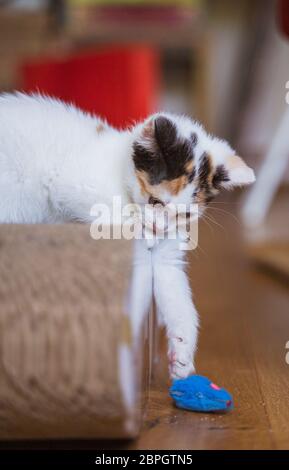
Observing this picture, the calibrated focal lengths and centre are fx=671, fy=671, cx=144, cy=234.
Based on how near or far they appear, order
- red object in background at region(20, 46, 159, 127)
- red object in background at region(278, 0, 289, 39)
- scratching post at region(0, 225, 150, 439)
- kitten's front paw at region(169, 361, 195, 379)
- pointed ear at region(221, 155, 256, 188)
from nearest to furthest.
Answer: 1. scratching post at region(0, 225, 150, 439)
2. kitten's front paw at region(169, 361, 195, 379)
3. pointed ear at region(221, 155, 256, 188)
4. red object in background at region(278, 0, 289, 39)
5. red object in background at region(20, 46, 159, 127)

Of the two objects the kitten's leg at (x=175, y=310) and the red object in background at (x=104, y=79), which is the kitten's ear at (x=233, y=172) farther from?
the red object in background at (x=104, y=79)

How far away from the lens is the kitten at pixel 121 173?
3.46 ft

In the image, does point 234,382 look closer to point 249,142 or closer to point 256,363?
point 256,363

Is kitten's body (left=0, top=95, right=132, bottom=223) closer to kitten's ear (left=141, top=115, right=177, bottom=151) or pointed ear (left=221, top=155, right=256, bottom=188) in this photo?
kitten's ear (left=141, top=115, right=177, bottom=151)

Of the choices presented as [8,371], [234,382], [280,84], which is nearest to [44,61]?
[280,84]

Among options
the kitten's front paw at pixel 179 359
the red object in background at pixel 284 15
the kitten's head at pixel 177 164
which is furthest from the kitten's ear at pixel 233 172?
the red object in background at pixel 284 15

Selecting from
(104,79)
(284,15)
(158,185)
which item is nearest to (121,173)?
(158,185)

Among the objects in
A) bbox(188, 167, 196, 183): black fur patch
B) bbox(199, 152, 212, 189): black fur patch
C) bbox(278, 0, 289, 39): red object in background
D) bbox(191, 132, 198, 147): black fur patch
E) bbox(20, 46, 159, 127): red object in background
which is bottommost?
bbox(188, 167, 196, 183): black fur patch

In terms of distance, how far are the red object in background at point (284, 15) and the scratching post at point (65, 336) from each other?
1008mm

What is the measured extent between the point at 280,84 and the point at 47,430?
3777mm

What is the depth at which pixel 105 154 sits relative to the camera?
112 centimetres

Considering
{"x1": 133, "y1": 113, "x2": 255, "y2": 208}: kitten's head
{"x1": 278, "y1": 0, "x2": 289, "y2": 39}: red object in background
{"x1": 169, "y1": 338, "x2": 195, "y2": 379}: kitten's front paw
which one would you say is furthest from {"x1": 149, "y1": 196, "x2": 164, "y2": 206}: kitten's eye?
{"x1": 278, "y1": 0, "x2": 289, "y2": 39}: red object in background

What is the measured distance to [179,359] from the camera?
104cm

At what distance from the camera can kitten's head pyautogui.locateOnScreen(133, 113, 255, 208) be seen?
1.08 m
